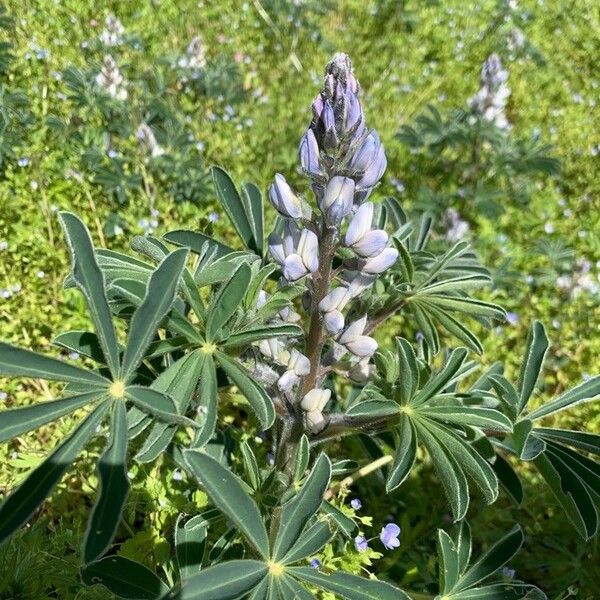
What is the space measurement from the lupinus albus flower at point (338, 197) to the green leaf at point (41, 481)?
1.44 ft

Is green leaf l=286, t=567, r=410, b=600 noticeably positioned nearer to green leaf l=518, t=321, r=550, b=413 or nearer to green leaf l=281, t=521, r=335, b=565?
green leaf l=281, t=521, r=335, b=565

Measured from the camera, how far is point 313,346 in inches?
44.4

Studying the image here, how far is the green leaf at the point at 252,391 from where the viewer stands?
0.90 m

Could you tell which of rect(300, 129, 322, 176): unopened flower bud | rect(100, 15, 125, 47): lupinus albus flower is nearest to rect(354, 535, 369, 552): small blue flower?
rect(300, 129, 322, 176): unopened flower bud

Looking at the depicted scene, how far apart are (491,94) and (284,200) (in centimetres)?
197

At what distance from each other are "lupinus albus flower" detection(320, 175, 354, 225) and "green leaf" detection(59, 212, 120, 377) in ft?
1.16

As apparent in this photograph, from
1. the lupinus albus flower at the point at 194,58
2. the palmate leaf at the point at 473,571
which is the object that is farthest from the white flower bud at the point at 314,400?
the lupinus albus flower at the point at 194,58

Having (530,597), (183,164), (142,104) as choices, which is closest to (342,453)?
(530,597)

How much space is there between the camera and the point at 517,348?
7.97 ft

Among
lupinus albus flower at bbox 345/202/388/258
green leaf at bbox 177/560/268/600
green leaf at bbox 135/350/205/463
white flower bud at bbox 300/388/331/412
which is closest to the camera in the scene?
green leaf at bbox 177/560/268/600

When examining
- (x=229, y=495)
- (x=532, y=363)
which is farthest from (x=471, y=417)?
(x=229, y=495)

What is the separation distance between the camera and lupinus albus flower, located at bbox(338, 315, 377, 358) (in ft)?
3.62

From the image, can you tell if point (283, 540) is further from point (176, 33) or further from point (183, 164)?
point (176, 33)

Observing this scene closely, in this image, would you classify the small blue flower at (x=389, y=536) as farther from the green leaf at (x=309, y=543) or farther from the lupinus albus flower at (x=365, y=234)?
the lupinus albus flower at (x=365, y=234)
